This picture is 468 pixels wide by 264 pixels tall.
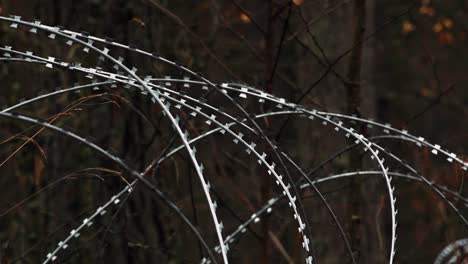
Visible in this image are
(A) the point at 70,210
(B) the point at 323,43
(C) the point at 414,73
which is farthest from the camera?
(C) the point at 414,73

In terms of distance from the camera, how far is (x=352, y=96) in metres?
4.18

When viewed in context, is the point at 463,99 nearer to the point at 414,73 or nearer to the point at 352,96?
the point at 414,73

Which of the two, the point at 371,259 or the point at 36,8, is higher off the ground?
the point at 36,8

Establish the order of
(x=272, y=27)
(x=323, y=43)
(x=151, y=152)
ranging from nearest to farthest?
1. (x=272, y=27)
2. (x=151, y=152)
3. (x=323, y=43)

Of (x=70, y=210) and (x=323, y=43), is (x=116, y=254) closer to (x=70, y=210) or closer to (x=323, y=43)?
(x=70, y=210)

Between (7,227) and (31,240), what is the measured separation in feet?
2.97

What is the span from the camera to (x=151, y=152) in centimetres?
559

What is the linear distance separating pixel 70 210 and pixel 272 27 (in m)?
2.84

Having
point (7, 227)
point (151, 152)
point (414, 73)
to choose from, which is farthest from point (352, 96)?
point (414, 73)

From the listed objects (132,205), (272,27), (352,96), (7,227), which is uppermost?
(272,27)

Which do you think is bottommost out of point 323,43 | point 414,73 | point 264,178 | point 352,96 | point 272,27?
point 264,178

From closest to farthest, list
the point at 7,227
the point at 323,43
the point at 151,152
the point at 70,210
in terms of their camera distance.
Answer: the point at 151,152
the point at 70,210
the point at 7,227
the point at 323,43

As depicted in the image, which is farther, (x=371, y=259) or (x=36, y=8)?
(x=371, y=259)

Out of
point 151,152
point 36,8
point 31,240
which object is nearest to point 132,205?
point 151,152
